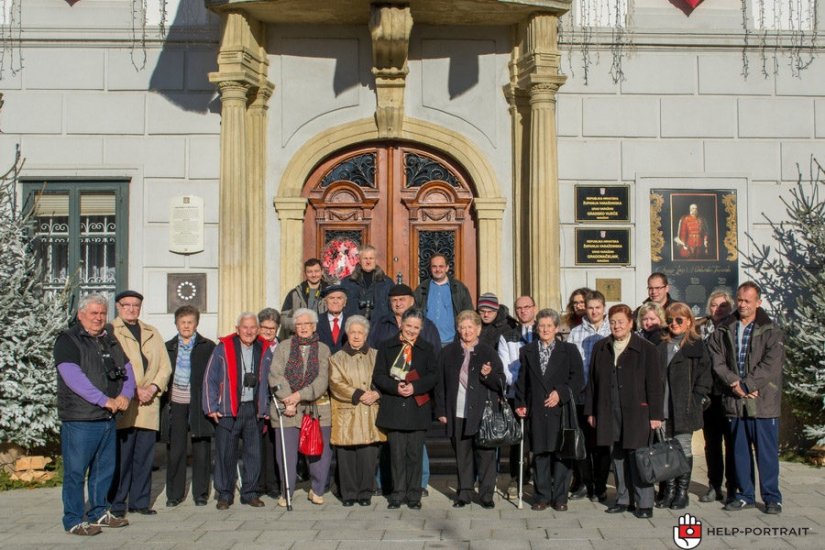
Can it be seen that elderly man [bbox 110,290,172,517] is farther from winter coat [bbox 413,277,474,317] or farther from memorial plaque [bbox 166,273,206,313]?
memorial plaque [bbox 166,273,206,313]

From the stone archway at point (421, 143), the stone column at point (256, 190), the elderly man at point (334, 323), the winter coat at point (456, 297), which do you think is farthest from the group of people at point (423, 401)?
the stone archway at point (421, 143)

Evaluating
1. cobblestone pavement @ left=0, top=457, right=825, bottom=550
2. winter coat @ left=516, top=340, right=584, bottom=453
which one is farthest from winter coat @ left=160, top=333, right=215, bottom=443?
winter coat @ left=516, top=340, right=584, bottom=453

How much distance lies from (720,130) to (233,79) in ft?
17.3

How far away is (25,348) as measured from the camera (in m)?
10.2

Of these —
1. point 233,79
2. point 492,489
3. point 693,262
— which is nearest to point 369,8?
point 233,79

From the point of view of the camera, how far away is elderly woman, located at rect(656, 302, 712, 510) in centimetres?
854

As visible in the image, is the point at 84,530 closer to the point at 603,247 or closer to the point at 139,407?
the point at 139,407

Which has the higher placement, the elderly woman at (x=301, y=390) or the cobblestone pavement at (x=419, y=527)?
the elderly woman at (x=301, y=390)

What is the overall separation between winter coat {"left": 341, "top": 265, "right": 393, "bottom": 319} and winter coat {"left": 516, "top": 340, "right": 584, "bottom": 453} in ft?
5.86

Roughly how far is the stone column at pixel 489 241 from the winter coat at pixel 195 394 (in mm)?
3651

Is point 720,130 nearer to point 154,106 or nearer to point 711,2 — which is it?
point 711,2

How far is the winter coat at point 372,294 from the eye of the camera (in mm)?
10164

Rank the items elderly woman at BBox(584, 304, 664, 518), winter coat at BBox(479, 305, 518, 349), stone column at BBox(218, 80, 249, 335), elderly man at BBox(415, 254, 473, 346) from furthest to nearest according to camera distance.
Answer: stone column at BBox(218, 80, 249, 335) < elderly man at BBox(415, 254, 473, 346) < winter coat at BBox(479, 305, 518, 349) < elderly woman at BBox(584, 304, 664, 518)

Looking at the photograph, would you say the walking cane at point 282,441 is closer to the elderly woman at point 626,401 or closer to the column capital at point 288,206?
the elderly woman at point 626,401
